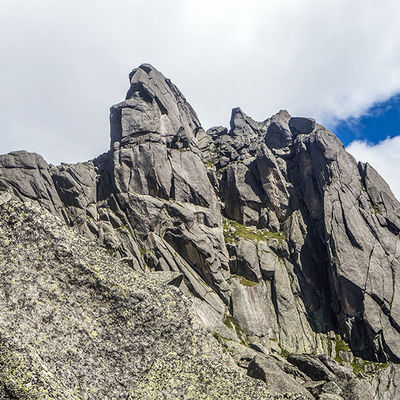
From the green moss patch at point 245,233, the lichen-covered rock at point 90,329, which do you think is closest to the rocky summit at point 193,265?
the lichen-covered rock at point 90,329

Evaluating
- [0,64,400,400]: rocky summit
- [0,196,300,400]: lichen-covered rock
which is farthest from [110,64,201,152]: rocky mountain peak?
[0,196,300,400]: lichen-covered rock

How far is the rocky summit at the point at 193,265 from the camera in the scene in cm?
1058

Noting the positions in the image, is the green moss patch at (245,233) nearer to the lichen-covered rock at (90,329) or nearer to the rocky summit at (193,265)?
the rocky summit at (193,265)

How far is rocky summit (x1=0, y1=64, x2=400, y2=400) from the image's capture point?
1058cm

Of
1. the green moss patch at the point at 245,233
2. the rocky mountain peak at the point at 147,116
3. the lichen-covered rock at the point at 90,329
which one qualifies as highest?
the rocky mountain peak at the point at 147,116

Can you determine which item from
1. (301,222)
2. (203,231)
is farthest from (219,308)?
(301,222)

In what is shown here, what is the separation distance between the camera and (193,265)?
363ft

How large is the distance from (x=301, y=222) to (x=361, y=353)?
50.7 metres

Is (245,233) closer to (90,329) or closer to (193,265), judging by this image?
(193,265)

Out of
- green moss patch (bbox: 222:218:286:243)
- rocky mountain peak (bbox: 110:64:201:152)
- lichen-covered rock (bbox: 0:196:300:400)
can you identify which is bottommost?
lichen-covered rock (bbox: 0:196:300:400)

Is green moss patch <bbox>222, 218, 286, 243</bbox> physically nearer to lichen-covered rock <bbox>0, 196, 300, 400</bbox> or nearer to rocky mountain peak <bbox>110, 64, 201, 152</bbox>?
rocky mountain peak <bbox>110, 64, 201, 152</bbox>

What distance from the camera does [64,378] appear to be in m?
9.59

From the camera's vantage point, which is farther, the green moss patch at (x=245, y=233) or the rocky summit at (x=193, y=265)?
the green moss patch at (x=245, y=233)

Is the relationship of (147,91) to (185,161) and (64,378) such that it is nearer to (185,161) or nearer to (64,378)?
(185,161)
